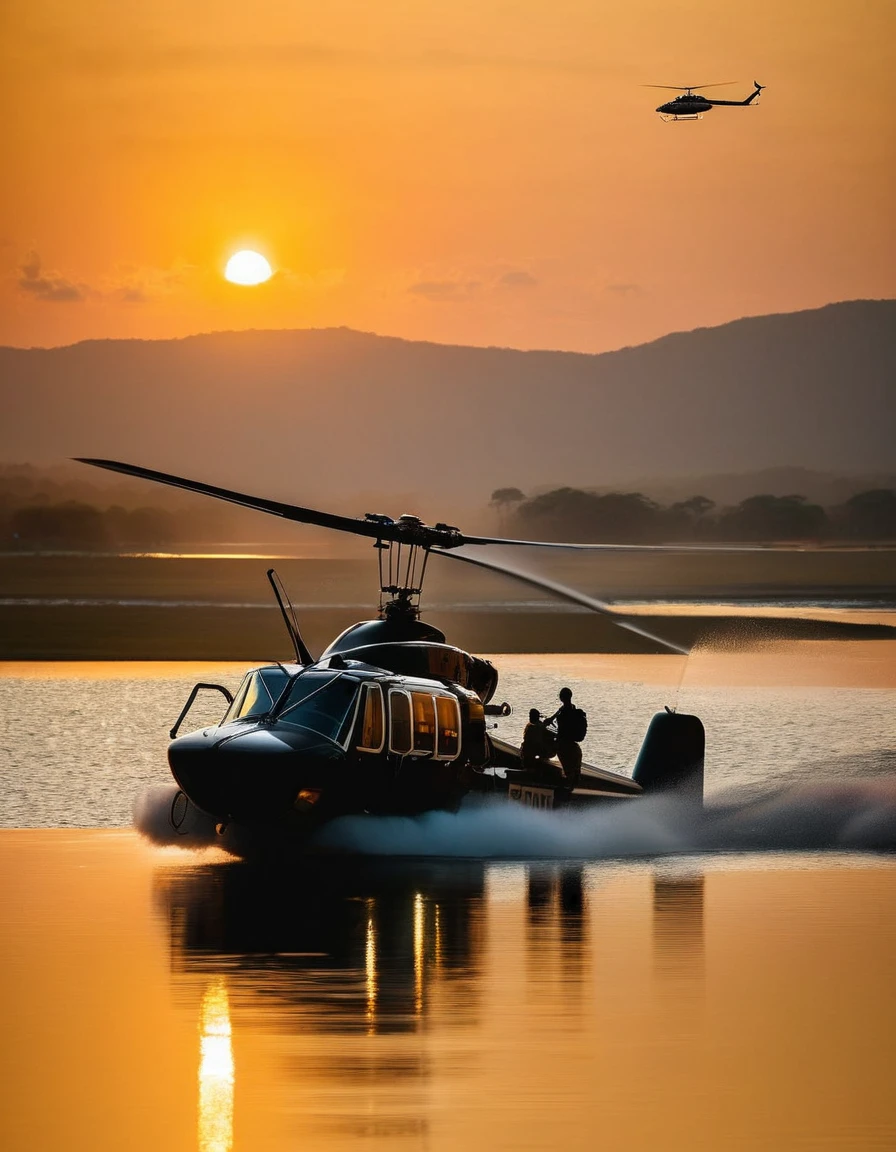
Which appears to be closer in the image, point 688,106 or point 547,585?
point 547,585

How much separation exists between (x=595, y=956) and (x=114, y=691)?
1995 inches

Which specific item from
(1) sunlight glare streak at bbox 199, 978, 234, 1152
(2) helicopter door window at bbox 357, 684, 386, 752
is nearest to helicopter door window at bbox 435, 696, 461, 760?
(2) helicopter door window at bbox 357, 684, 386, 752

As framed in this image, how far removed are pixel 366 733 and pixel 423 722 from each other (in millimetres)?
1052

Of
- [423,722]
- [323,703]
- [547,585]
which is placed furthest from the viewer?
[547,585]

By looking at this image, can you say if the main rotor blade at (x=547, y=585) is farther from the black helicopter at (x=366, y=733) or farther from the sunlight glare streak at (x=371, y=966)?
the sunlight glare streak at (x=371, y=966)

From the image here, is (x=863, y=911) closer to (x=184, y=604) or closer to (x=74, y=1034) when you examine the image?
(x=74, y=1034)

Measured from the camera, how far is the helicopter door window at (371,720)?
84.5ft

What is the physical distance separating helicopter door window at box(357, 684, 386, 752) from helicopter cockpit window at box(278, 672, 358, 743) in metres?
0.15

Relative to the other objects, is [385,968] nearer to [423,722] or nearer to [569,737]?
[423,722]

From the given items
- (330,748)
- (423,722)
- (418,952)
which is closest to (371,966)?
(418,952)

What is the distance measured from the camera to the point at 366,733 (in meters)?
25.8

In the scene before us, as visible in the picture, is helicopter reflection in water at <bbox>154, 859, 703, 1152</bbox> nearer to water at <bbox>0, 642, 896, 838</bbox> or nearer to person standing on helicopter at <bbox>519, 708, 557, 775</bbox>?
person standing on helicopter at <bbox>519, 708, 557, 775</bbox>

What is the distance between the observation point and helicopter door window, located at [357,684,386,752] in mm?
25750

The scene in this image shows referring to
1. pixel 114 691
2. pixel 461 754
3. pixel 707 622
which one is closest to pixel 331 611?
pixel 707 622
